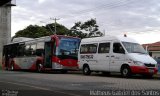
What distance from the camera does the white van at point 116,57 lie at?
22.5 metres

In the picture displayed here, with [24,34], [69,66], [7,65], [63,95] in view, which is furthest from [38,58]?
[24,34]

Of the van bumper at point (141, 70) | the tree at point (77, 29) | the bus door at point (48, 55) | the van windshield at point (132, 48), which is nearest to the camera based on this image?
the van bumper at point (141, 70)

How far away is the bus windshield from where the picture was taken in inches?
1176

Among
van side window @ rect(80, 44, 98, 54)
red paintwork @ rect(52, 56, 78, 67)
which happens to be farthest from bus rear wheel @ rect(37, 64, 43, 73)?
van side window @ rect(80, 44, 98, 54)

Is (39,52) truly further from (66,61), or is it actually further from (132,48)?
(132,48)

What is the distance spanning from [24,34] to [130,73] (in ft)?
208

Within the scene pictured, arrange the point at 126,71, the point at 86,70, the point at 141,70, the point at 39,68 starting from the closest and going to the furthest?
the point at 141,70 < the point at 126,71 < the point at 86,70 < the point at 39,68

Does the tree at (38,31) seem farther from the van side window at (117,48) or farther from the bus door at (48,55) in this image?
the van side window at (117,48)

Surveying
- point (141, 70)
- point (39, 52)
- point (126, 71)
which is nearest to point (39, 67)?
point (39, 52)

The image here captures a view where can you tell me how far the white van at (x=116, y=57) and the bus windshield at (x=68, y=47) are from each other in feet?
8.81

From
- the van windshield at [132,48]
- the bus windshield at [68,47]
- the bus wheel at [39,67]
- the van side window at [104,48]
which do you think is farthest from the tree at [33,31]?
the van windshield at [132,48]

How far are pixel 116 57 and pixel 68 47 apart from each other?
7.12 metres

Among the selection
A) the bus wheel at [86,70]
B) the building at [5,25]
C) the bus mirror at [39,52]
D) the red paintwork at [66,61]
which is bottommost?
the bus wheel at [86,70]

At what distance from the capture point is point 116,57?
23797mm
